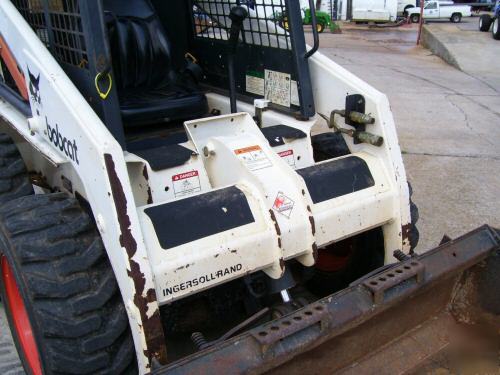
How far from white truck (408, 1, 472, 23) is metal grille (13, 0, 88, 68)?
26742 mm

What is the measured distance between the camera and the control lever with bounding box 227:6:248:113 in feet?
9.67

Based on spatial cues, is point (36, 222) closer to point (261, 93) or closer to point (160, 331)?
point (160, 331)

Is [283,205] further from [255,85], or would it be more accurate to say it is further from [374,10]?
[374,10]

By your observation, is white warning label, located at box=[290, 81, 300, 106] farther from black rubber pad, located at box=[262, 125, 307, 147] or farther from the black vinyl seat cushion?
the black vinyl seat cushion

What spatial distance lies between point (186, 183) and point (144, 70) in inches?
40.8

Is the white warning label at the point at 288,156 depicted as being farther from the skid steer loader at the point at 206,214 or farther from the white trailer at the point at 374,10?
the white trailer at the point at 374,10

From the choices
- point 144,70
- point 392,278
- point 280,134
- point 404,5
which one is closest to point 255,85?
point 280,134

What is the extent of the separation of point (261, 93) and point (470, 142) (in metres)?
4.27

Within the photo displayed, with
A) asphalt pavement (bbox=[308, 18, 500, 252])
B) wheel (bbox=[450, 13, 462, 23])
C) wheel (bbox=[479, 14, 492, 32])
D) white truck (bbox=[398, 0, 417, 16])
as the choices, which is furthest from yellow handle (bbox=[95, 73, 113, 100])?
white truck (bbox=[398, 0, 417, 16])

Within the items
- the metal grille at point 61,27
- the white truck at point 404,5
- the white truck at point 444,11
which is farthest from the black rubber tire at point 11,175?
the white truck at point 404,5

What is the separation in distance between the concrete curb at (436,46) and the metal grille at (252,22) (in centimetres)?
1043

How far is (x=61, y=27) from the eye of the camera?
100 inches

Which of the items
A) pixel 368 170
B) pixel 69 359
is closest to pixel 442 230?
pixel 368 170

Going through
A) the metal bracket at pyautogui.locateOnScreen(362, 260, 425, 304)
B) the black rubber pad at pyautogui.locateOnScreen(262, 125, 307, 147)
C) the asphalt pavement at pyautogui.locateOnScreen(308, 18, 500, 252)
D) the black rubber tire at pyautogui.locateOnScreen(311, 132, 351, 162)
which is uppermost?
the black rubber pad at pyautogui.locateOnScreen(262, 125, 307, 147)
